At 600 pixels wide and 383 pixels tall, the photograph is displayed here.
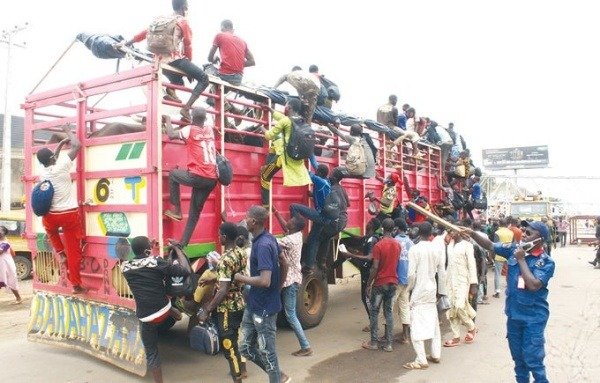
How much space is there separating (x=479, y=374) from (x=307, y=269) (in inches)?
95.1


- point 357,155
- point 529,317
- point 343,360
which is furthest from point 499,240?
point 529,317

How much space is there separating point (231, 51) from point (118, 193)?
6.81ft

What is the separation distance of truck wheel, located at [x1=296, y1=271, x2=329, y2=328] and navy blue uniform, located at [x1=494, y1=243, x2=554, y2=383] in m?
2.94

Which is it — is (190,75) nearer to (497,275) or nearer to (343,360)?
(343,360)

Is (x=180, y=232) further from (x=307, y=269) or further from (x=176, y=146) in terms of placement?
(x=307, y=269)

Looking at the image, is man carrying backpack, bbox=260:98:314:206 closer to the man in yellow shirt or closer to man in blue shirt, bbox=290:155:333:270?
man in blue shirt, bbox=290:155:333:270

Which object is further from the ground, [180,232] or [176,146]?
[176,146]

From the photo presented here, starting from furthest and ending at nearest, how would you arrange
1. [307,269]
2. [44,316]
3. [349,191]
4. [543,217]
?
[543,217] → [349,191] → [307,269] → [44,316]

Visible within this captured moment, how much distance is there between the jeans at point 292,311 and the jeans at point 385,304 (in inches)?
33.6

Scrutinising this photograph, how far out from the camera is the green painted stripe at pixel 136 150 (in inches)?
174

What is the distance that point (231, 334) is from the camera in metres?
4.10

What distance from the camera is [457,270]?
5938 mm

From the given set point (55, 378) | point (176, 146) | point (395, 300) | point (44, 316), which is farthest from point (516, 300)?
point (44, 316)

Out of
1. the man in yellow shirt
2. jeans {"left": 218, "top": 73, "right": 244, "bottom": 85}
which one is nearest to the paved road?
the man in yellow shirt
